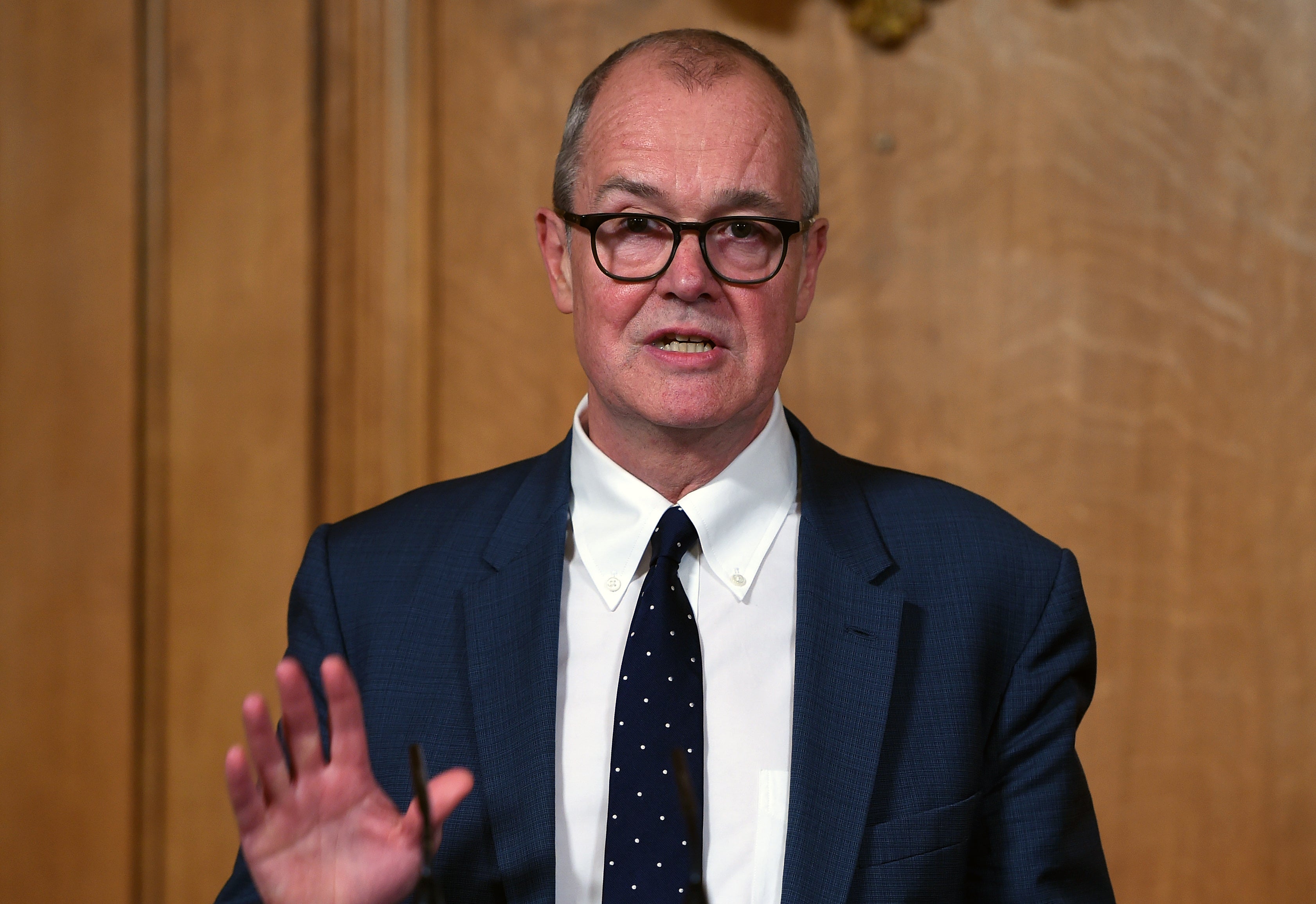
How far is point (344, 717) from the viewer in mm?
990

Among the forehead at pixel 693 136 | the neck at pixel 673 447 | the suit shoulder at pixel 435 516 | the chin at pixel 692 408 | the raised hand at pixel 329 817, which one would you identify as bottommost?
the raised hand at pixel 329 817

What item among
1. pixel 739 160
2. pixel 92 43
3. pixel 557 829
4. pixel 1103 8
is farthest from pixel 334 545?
pixel 1103 8

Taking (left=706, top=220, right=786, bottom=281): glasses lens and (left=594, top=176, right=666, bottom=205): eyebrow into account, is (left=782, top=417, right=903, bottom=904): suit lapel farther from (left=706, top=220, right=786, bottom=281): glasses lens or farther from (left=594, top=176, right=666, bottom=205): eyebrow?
(left=594, top=176, right=666, bottom=205): eyebrow

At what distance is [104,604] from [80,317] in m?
0.44

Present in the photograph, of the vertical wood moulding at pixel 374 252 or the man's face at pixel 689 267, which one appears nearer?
the man's face at pixel 689 267

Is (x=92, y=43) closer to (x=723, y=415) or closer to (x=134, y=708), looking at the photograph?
(x=134, y=708)

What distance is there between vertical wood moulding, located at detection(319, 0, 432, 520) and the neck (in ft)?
2.30

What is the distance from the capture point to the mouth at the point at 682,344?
122 centimetres

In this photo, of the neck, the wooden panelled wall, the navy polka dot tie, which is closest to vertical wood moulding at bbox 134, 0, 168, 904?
the wooden panelled wall

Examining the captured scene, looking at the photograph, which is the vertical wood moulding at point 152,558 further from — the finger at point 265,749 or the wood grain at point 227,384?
the finger at point 265,749

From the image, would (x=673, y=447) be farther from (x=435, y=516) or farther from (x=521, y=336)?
(x=521, y=336)

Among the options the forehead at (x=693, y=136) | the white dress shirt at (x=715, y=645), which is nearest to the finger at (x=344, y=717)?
the white dress shirt at (x=715, y=645)

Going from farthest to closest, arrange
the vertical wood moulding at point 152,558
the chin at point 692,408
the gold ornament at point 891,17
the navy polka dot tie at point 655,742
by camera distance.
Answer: the vertical wood moulding at point 152,558 < the gold ornament at point 891,17 < the chin at point 692,408 < the navy polka dot tie at point 655,742

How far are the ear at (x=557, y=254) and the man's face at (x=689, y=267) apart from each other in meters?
0.09
